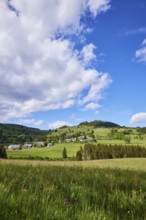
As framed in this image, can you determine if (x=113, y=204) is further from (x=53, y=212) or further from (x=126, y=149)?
(x=126, y=149)

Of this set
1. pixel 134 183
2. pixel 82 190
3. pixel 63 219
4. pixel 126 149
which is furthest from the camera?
pixel 126 149

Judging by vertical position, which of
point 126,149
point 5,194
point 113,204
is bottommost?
point 113,204

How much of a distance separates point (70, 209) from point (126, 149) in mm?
140631

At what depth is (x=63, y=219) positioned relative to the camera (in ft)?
10.9

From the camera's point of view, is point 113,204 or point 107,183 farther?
point 107,183

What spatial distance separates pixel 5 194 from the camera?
3896mm

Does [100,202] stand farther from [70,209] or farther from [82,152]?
[82,152]

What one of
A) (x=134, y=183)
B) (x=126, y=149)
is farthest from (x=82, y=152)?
(x=134, y=183)

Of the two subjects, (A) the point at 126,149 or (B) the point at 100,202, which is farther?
(A) the point at 126,149

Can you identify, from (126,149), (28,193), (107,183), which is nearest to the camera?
(28,193)

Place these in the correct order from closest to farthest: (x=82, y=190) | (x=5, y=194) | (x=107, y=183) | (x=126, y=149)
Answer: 1. (x=5, y=194)
2. (x=82, y=190)
3. (x=107, y=183)
4. (x=126, y=149)

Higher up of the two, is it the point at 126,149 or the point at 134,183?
the point at 126,149

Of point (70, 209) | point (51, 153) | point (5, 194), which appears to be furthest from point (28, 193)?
point (51, 153)

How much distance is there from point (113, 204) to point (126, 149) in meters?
140
